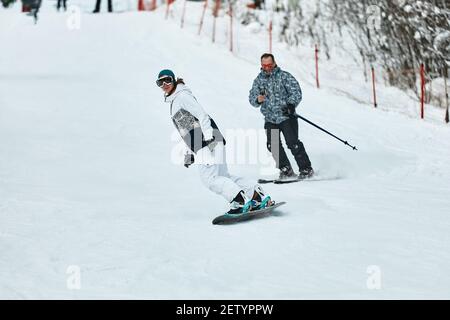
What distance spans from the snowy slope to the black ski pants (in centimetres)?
37

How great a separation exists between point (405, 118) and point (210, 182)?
7.61m

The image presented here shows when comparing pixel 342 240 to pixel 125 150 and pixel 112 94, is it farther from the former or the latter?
pixel 112 94

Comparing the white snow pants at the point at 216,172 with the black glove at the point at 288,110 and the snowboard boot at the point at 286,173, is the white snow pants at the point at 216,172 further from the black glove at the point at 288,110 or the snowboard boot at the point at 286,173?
the snowboard boot at the point at 286,173

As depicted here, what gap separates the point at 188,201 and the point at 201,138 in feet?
5.71

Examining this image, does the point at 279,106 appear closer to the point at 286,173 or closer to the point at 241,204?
the point at 286,173

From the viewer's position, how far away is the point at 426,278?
521 centimetres

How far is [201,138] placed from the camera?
22.4 feet

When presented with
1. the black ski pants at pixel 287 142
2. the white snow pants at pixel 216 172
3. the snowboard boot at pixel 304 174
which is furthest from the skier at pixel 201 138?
the snowboard boot at pixel 304 174

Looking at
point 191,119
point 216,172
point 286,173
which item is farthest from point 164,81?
point 286,173

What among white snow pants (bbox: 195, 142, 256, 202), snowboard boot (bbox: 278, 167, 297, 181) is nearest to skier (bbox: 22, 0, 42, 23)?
snowboard boot (bbox: 278, 167, 297, 181)

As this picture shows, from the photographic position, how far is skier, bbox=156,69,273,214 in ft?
22.2

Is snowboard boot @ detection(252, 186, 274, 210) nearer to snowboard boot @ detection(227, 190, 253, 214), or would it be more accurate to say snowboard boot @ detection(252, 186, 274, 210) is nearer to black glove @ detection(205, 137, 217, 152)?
snowboard boot @ detection(227, 190, 253, 214)

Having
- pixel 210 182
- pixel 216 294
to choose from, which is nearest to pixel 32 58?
pixel 210 182

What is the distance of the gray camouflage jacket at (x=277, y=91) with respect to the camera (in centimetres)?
916
